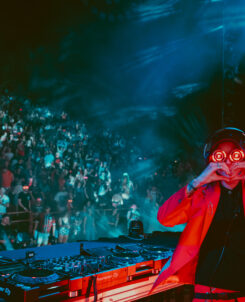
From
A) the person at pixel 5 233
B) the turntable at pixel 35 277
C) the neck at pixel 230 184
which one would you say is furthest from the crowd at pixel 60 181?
the neck at pixel 230 184

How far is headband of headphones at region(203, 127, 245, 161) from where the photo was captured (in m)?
1.16

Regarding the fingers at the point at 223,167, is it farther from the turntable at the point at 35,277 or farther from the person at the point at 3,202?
the person at the point at 3,202

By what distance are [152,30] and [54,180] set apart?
11.6 ft

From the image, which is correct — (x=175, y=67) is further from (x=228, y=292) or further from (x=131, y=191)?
(x=131, y=191)

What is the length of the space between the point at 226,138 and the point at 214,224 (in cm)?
34

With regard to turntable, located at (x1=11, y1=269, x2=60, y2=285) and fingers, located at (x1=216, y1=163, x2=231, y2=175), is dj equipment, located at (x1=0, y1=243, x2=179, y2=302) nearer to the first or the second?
turntable, located at (x1=11, y1=269, x2=60, y2=285)

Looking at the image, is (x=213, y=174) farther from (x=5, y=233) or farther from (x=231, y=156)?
(x=5, y=233)

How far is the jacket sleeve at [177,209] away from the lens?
3.76 ft

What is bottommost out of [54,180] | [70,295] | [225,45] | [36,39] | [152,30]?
[70,295]

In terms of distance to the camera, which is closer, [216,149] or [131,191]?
[216,149]

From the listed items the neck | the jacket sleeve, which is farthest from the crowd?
the neck

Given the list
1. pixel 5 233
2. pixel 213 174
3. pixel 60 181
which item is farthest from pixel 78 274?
pixel 60 181

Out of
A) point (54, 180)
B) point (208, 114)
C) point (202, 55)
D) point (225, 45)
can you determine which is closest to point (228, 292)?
point (225, 45)

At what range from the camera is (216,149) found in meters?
1.19
